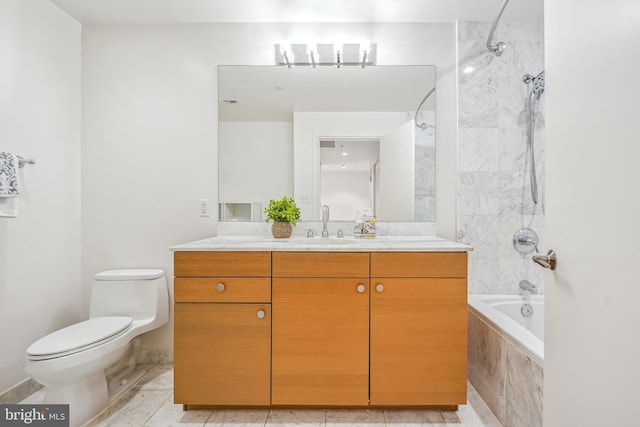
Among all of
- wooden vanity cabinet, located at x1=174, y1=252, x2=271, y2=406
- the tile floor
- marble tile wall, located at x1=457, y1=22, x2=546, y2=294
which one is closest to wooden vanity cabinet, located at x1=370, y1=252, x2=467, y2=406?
the tile floor

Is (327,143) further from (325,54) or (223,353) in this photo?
(223,353)

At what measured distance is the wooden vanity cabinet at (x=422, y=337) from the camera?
1.47 meters

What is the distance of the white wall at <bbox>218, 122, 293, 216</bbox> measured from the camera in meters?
2.08

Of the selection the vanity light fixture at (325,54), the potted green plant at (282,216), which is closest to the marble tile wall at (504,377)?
the potted green plant at (282,216)

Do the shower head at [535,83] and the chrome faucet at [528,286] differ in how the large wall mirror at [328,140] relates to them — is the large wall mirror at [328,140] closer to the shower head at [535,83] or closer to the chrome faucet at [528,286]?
the shower head at [535,83]

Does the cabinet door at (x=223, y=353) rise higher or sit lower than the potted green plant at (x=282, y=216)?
lower

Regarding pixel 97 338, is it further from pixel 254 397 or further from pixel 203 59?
pixel 203 59

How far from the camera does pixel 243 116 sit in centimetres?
209

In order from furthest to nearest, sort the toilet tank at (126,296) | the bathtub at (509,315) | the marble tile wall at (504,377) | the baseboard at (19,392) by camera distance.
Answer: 1. the toilet tank at (126,296)
2. the baseboard at (19,392)
3. the bathtub at (509,315)
4. the marble tile wall at (504,377)

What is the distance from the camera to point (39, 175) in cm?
180

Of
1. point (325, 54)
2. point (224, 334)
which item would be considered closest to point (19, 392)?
point (224, 334)

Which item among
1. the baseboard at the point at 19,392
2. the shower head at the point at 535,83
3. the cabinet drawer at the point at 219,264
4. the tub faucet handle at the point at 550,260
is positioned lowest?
the baseboard at the point at 19,392

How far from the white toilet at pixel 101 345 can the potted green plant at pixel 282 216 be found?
0.81m

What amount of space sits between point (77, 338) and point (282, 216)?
1192mm
